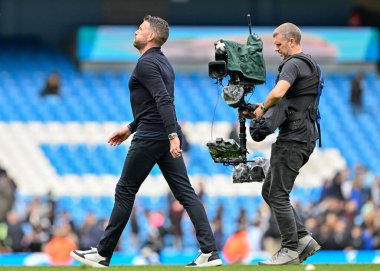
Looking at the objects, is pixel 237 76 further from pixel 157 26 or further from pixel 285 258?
pixel 285 258

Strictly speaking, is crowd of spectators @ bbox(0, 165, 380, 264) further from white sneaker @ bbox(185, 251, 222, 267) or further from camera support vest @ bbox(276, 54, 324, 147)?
camera support vest @ bbox(276, 54, 324, 147)

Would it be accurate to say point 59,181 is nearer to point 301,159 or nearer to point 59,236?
point 59,236

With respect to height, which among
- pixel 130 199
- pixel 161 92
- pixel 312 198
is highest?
pixel 161 92

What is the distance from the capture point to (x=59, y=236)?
1984cm

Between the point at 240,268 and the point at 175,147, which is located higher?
Answer: the point at 175,147

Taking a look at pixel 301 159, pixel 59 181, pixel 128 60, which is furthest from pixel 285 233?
pixel 128 60

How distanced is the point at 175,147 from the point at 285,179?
1.14 meters

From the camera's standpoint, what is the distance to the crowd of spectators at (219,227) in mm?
20141

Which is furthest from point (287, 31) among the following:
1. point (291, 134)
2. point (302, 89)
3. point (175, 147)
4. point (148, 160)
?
point (148, 160)

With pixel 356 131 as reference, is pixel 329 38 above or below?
above

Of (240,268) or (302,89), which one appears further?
(302,89)

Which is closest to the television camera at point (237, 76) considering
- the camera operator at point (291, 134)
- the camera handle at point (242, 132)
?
the camera handle at point (242, 132)

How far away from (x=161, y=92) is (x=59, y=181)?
15454 mm

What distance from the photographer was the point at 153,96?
983 cm
